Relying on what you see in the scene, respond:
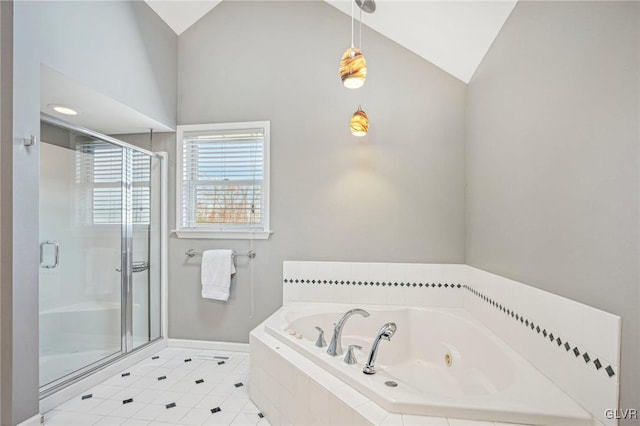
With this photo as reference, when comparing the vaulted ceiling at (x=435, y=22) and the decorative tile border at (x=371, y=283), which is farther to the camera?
the decorative tile border at (x=371, y=283)

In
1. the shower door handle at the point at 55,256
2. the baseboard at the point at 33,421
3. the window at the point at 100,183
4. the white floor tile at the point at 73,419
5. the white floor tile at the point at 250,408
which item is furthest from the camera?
the window at the point at 100,183

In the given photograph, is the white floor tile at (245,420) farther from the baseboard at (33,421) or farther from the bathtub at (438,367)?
the baseboard at (33,421)

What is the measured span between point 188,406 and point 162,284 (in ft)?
4.44

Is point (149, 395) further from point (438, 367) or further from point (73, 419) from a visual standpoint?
point (438, 367)

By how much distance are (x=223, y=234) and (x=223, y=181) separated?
500 mm

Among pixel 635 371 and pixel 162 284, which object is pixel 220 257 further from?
pixel 635 371

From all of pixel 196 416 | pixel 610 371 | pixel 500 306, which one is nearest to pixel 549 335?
pixel 610 371

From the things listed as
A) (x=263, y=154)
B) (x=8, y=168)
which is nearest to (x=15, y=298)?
(x=8, y=168)

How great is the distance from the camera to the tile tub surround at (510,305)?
3.74ft

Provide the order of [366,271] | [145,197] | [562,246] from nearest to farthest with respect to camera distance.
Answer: [562,246] < [366,271] < [145,197]

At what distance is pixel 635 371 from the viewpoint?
39.4 inches

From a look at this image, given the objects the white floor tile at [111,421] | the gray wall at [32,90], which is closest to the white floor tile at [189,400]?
the white floor tile at [111,421]

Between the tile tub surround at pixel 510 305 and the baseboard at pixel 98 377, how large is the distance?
1.27 meters

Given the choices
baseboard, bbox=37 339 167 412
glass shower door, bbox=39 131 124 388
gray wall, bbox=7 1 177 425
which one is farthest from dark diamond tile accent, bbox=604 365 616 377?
glass shower door, bbox=39 131 124 388
